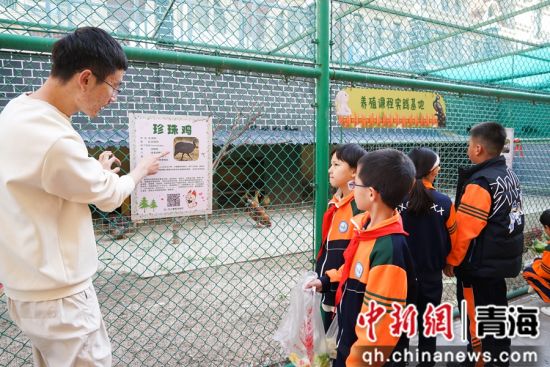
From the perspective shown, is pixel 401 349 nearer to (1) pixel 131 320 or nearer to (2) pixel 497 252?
(2) pixel 497 252

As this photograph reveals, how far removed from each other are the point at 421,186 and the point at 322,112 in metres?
0.71

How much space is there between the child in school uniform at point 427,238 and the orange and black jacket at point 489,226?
0.36ft

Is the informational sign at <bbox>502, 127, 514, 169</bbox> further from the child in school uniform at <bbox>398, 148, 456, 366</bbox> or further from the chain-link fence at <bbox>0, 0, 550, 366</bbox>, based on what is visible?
the child in school uniform at <bbox>398, 148, 456, 366</bbox>

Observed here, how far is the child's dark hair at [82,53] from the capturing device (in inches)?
47.1

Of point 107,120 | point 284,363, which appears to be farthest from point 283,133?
point 284,363

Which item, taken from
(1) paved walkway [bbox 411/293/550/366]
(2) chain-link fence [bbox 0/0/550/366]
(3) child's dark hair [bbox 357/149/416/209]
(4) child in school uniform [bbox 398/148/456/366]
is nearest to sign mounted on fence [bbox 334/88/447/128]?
(2) chain-link fence [bbox 0/0/550/366]

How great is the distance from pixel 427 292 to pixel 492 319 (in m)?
0.52

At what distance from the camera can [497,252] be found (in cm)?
227

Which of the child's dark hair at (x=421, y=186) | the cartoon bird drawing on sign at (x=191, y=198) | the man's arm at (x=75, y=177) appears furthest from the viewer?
the child's dark hair at (x=421, y=186)

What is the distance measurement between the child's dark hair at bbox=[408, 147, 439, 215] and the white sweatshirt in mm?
1630

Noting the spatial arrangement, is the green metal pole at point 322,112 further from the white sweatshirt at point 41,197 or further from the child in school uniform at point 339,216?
the white sweatshirt at point 41,197

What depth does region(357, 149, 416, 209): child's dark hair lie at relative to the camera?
5.24ft

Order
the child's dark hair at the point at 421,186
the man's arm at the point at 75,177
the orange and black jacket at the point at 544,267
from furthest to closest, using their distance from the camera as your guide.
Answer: the orange and black jacket at the point at 544,267, the child's dark hair at the point at 421,186, the man's arm at the point at 75,177

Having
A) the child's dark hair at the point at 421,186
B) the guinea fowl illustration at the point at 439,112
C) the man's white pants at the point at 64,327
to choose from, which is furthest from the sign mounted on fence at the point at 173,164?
the guinea fowl illustration at the point at 439,112
